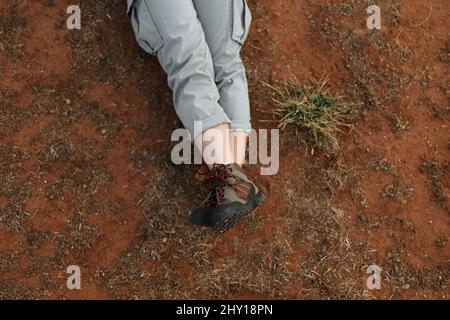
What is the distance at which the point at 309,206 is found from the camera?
9.41 feet

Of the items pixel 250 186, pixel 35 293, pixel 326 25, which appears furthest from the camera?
pixel 326 25

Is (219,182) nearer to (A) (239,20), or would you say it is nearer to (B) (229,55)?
(B) (229,55)

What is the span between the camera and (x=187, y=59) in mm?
2486

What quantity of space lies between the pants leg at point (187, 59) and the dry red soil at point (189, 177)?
424 mm

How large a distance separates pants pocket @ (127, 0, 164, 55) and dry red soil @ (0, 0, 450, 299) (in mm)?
316

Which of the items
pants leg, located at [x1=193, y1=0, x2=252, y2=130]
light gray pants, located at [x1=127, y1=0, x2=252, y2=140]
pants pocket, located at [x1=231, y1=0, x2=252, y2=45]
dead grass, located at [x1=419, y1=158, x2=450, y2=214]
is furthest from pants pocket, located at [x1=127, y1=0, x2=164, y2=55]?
dead grass, located at [x1=419, y1=158, x2=450, y2=214]

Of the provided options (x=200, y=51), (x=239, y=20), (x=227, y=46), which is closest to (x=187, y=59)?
(x=200, y=51)

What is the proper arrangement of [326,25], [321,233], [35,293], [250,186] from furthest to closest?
[326,25], [321,233], [35,293], [250,186]

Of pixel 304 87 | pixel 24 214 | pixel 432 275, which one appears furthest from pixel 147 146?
pixel 432 275

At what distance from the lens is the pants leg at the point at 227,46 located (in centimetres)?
260

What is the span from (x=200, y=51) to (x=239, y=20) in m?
0.28

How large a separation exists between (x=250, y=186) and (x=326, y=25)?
1.20m

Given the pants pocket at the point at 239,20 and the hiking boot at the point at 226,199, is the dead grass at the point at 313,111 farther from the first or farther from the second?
the hiking boot at the point at 226,199

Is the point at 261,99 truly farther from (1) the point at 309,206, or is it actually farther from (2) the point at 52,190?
(2) the point at 52,190
